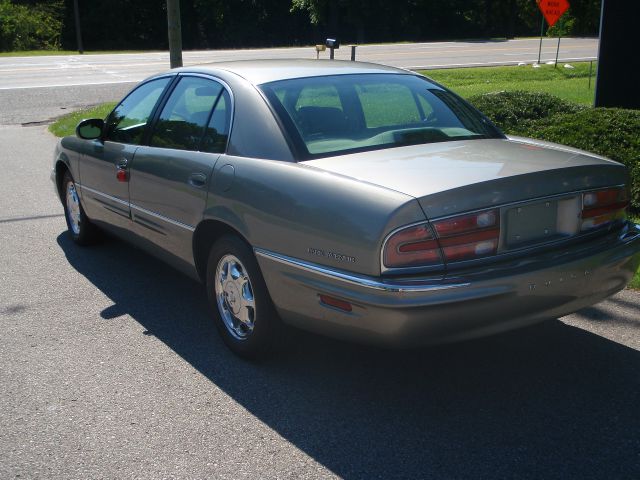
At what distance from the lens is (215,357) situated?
4418 millimetres

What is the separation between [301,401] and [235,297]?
0.74m

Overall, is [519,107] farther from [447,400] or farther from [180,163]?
[447,400]

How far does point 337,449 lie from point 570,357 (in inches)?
63.3

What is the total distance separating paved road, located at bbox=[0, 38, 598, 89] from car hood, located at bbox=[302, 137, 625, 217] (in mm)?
19592

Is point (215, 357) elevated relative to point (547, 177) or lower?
lower

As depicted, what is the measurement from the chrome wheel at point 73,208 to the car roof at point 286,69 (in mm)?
1922

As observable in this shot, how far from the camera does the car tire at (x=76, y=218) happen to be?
6.48 m

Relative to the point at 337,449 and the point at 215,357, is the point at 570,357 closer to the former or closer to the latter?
the point at 337,449

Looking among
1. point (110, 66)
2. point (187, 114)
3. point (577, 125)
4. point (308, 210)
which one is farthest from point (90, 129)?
point (110, 66)

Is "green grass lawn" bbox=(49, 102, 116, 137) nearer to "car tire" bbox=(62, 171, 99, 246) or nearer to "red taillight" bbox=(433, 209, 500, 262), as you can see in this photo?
"car tire" bbox=(62, 171, 99, 246)

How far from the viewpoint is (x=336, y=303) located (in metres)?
3.54

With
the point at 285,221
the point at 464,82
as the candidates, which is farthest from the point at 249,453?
the point at 464,82

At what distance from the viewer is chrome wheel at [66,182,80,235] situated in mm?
6535

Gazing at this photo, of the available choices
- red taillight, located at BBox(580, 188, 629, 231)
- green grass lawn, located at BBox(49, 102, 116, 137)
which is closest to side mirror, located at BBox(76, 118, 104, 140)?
red taillight, located at BBox(580, 188, 629, 231)
